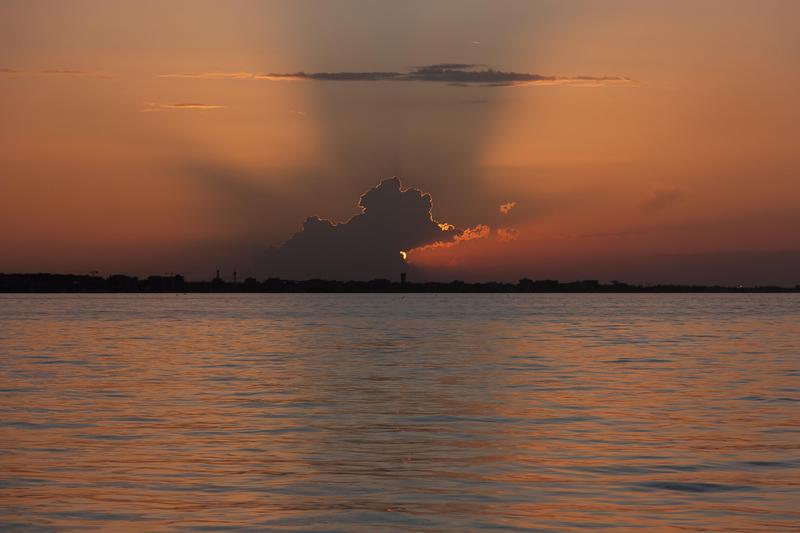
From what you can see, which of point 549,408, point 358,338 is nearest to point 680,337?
→ point 358,338

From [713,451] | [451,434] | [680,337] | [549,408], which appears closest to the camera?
[713,451]

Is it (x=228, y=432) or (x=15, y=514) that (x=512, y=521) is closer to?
(x=15, y=514)

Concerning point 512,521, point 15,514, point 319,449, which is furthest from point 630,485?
point 15,514

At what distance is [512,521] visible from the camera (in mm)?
18750

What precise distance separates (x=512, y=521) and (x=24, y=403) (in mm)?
24007

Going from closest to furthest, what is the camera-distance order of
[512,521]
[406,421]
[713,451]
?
[512,521] < [713,451] < [406,421]

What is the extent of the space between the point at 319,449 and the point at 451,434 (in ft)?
14.4

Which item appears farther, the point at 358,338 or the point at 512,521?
the point at 358,338

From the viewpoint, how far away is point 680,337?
9488cm

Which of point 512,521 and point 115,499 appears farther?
point 115,499

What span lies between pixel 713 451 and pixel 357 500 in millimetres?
10291

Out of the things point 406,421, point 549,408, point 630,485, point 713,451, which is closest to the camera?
point 630,485

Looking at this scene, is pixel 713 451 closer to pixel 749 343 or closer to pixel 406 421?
pixel 406 421

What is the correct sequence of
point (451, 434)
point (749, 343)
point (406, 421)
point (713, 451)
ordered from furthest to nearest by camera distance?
point (749, 343) → point (406, 421) → point (451, 434) → point (713, 451)
